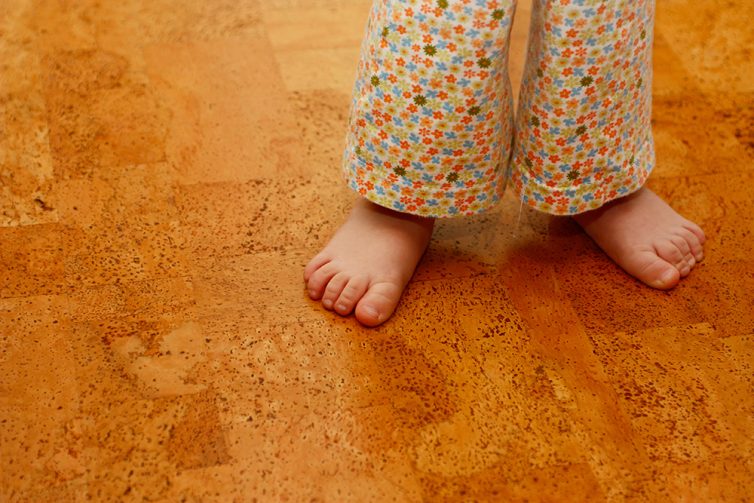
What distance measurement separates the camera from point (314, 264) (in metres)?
0.94

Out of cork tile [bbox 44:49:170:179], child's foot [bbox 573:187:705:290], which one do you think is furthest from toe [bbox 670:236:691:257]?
cork tile [bbox 44:49:170:179]

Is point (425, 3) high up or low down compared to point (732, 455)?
up

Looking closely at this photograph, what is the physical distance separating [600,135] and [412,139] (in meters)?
0.19

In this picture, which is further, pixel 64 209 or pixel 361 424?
pixel 64 209

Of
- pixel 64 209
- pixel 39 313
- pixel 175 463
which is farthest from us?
pixel 64 209

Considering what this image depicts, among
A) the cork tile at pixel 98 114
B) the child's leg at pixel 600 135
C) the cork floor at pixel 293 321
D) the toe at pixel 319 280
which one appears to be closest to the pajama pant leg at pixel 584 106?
the child's leg at pixel 600 135

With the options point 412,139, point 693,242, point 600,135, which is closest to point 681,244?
point 693,242

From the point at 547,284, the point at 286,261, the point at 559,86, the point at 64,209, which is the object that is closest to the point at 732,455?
the point at 547,284

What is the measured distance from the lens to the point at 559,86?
85 centimetres

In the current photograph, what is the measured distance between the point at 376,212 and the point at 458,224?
0.12 metres

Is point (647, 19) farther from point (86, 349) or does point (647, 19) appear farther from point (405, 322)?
point (86, 349)

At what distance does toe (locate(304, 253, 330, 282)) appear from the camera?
940 mm

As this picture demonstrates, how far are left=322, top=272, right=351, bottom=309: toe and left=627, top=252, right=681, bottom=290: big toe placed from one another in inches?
12.2

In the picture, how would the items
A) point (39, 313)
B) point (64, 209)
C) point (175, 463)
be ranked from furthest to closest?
1. point (64, 209)
2. point (39, 313)
3. point (175, 463)
